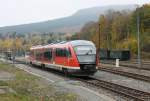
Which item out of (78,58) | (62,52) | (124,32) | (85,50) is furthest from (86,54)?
(124,32)

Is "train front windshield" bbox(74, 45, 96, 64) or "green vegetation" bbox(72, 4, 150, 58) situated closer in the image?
"train front windshield" bbox(74, 45, 96, 64)

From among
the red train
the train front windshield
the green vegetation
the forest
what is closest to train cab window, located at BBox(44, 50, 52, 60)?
the red train

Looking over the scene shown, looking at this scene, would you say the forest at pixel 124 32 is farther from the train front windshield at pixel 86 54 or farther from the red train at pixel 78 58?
the train front windshield at pixel 86 54

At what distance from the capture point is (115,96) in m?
20.1

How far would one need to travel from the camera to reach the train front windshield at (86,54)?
30.6m

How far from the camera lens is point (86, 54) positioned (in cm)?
3080

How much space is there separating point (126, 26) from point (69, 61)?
8371cm

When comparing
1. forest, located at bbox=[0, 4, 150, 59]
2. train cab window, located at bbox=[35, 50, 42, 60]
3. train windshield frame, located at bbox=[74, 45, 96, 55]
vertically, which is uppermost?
forest, located at bbox=[0, 4, 150, 59]

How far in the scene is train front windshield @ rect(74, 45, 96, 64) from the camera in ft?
100

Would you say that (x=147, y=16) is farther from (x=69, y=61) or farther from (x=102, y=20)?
(x=69, y=61)

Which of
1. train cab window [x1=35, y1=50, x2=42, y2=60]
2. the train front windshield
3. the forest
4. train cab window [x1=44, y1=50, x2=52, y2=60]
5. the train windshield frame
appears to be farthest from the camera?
the forest

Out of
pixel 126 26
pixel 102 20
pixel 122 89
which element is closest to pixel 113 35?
pixel 126 26

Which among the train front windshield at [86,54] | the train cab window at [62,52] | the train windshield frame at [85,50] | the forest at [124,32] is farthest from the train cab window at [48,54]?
the forest at [124,32]

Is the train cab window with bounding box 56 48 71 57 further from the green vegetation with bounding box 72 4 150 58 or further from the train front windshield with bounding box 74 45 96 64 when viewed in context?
the green vegetation with bounding box 72 4 150 58
